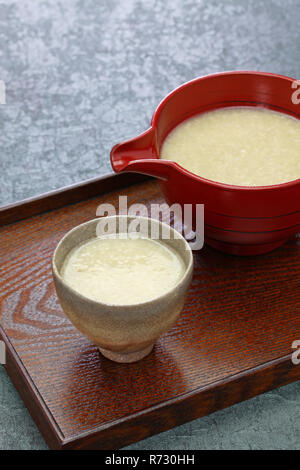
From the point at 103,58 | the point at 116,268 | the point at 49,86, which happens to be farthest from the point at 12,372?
the point at 103,58

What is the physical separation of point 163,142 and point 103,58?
2.13 ft

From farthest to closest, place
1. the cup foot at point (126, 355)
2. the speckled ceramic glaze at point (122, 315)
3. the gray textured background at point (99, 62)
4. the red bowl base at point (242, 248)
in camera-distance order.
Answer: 1. the gray textured background at point (99, 62)
2. the red bowl base at point (242, 248)
3. the cup foot at point (126, 355)
4. the speckled ceramic glaze at point (122, 315)

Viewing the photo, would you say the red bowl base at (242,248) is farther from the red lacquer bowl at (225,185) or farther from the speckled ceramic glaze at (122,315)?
the speckled ceramic glaze at (122,315)

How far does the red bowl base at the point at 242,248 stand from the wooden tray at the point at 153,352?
0.04ft

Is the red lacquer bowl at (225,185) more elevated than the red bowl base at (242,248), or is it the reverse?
the red lacquer bowl at (225,185)

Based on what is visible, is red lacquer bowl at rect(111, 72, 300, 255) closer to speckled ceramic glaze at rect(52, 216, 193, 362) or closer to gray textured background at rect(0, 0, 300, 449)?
speckled ceramic glaze at rect(52, 216, 193, 362)

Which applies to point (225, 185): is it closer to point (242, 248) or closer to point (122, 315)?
point (242, 248)

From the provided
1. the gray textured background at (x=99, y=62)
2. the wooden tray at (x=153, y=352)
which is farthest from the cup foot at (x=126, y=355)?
the gray textured background at (x=99, y=62)

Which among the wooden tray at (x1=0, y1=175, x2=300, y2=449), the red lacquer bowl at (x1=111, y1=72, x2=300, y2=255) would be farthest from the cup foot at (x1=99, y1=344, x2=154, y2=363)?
the red lacquer bowl at (x1=111, y1=72, x2=300, y2=255)

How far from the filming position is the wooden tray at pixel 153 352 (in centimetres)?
96

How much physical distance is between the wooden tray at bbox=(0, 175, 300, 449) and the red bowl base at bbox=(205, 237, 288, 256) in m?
0.01

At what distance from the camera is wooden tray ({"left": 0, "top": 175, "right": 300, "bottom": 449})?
958 mm

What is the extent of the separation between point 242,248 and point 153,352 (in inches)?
8.8

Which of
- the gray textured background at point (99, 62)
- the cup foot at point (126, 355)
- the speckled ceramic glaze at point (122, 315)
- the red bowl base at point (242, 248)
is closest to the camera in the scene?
the speckled ceramic glaze at point (122, 315)
